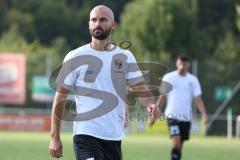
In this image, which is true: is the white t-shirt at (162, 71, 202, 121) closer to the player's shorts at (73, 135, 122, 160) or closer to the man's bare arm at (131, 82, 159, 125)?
the man's bare arm at (131, 82, 159, 125)

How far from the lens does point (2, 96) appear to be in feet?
144

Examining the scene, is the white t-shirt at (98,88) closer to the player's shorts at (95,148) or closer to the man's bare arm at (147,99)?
the player's shorts at (95,148)

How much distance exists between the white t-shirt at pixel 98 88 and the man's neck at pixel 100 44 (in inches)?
1.6

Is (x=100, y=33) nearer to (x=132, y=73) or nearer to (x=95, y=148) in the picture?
(x=132, y=73)

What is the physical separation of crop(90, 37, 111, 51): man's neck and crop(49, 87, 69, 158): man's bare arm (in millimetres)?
570

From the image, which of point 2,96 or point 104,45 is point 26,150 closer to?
point 104,45

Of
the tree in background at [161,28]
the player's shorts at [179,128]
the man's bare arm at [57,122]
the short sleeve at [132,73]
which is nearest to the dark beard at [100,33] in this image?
the short sleeve at [132,73]

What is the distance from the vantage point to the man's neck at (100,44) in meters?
8.73

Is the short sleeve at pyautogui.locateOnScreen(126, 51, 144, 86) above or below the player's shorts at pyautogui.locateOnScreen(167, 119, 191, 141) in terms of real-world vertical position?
above

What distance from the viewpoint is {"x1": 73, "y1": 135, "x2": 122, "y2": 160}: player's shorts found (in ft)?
28.3

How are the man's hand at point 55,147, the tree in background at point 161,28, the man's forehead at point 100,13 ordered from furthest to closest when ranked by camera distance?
the tree in background at point 161,28 < the man's forehead at point 100,13 < the man's hand at point 55,147

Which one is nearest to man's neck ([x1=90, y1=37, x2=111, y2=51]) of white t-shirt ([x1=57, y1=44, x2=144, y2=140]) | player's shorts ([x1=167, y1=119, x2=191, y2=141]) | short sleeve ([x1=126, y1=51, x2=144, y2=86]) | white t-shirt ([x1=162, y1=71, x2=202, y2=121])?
white t-shirt ([x1=57, y1=44, x2=144, y2=140])

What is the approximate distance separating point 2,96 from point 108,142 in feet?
117

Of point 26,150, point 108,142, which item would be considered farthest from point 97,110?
point 26,150
